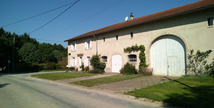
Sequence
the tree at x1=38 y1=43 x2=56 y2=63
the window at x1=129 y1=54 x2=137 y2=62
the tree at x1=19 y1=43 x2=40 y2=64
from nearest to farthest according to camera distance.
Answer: the window at x1=129 y1=54 x2=137 y2=62 < the tree at x1=19 y1=43 x2=40 y2=64 < the tree at x1=38 y1=43 x2=56 y2=63

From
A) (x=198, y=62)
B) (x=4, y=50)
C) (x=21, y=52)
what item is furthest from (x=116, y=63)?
(x=21, y=52)

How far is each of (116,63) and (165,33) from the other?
6.53 metres

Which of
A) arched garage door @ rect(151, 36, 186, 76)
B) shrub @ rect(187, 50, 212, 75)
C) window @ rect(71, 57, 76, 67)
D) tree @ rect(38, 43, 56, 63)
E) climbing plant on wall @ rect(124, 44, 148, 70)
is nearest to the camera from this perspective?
shrub @ rect(187, 50, 212, 75)

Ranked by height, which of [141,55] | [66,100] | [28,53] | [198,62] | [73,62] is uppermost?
[28,53]

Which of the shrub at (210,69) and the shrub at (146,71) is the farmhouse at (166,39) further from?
the shrub at (210,69)

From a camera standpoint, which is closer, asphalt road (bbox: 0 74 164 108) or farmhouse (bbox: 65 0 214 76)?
asphalt road (bbox: 0 74 164 108)

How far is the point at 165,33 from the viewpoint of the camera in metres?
11.7

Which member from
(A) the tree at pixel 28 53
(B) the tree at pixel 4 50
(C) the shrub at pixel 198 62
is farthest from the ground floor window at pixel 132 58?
(A) the tree at pixel 28 53

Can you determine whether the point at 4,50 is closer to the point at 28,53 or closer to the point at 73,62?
the point at 28,53

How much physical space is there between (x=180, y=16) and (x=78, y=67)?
16.6m

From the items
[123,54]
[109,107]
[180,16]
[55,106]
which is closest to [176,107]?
[109,107]

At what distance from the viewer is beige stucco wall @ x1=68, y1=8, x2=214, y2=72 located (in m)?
9.62

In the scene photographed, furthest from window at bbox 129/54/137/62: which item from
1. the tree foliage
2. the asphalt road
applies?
the tree foliage

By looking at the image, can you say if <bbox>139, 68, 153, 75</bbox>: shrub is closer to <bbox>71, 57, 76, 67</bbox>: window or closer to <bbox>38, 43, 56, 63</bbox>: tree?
<bbox>71, 57, 76, 67</bbox>: window
